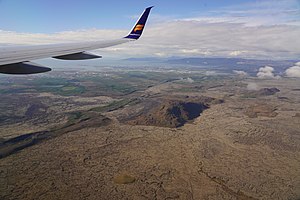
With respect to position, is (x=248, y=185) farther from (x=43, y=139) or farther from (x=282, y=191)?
(x=43, y=139)

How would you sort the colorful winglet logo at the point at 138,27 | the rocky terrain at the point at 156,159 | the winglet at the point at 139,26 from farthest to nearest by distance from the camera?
the rocky terrain at the point at 156,159
the colorful winglet logo at the point at 138,27
the winglet at the point at 139,26

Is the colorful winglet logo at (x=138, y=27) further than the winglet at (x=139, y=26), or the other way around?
the colorful winglet logo at (x=138, y=27)

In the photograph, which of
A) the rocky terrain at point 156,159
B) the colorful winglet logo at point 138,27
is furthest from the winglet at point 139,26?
the rocky terrain at point 156,159

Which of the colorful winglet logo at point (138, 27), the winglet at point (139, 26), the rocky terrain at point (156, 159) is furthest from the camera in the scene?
the rocky terrain at point (156, 159)

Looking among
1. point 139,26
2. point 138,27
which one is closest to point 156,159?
point 138,27

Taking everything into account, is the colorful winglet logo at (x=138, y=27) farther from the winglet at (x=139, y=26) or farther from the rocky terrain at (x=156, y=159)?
the rocky terrain at (x=156, y=159)

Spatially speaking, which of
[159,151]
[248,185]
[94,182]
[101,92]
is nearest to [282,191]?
[248,185]

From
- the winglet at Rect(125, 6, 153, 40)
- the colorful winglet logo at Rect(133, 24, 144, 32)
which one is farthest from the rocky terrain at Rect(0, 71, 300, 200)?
the colorful winglet logo at Rect(133, 24, 144, 32)

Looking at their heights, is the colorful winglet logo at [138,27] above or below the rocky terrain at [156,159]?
above
